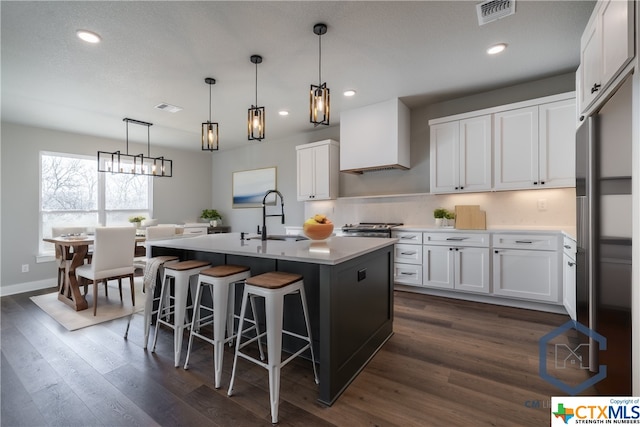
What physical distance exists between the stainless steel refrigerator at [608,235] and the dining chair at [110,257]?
4392 millimetres

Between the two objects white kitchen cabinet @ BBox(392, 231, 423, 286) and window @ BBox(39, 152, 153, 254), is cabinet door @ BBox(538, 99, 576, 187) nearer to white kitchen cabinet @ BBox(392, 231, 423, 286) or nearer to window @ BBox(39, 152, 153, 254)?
white kitchen cabinet @ BBox(392, 231, 423, 286)

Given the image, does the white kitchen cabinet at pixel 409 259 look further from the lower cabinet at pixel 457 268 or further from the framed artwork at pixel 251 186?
the framed artwork at pixel 251 186

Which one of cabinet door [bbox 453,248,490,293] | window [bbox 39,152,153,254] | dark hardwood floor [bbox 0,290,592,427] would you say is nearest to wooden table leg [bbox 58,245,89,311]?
dark hardwood floor [bbox 0,290,592,427]

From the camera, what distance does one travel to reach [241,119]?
4.64m

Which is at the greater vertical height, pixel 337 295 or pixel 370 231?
pixel 370 231

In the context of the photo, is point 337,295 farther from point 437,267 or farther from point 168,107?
point 168,107

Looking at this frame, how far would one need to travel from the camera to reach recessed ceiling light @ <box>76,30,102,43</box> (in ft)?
7.57

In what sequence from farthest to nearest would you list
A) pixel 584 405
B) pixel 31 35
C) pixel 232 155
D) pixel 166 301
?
pixel 232 155
pixel 166 301
pixel 31 35
pixel 584 405

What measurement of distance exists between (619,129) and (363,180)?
334 centimetres

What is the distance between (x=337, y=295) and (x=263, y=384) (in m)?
0.81

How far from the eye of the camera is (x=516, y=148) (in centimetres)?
335

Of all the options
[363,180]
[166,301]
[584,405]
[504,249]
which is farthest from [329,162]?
[584,405]

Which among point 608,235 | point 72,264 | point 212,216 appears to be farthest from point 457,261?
point 212,216

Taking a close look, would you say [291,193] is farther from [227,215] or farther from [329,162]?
[227,215]
